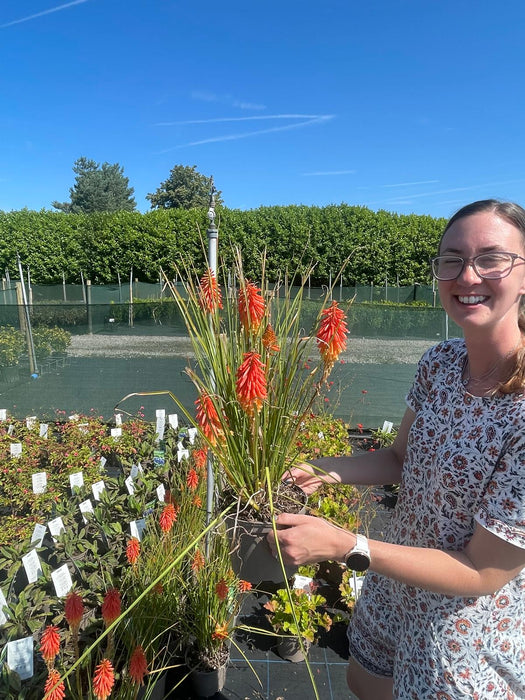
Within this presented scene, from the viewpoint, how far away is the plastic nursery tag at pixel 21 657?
5.54 feet

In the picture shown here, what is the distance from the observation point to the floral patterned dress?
0.95 metres

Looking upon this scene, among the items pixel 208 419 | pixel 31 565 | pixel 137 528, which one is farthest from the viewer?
pixel 137 528

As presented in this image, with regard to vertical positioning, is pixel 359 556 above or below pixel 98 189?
below

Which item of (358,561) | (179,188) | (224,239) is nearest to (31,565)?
(358,561)

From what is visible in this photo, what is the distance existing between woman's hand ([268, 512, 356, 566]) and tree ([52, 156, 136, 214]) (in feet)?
168

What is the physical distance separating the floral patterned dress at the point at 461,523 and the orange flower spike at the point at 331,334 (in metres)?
0.28

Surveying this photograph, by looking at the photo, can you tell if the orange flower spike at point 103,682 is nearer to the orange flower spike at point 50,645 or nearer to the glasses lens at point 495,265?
the orange flower spike at point 50,645

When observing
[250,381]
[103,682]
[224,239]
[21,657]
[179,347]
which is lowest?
[21,657]

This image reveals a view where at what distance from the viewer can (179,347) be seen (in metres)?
5.63

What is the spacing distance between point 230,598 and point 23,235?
67.5ft

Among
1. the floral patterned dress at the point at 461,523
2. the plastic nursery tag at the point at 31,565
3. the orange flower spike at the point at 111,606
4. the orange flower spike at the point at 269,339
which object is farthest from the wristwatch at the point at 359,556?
the plastic nursery tag at the point at 31,565

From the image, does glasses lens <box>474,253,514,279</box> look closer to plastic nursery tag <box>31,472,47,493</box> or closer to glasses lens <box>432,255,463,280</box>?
glasses lens <box>432,255,463,280</box>

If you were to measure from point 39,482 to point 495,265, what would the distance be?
3.16 meters

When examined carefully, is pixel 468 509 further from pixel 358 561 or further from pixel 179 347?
pixel 179 347
